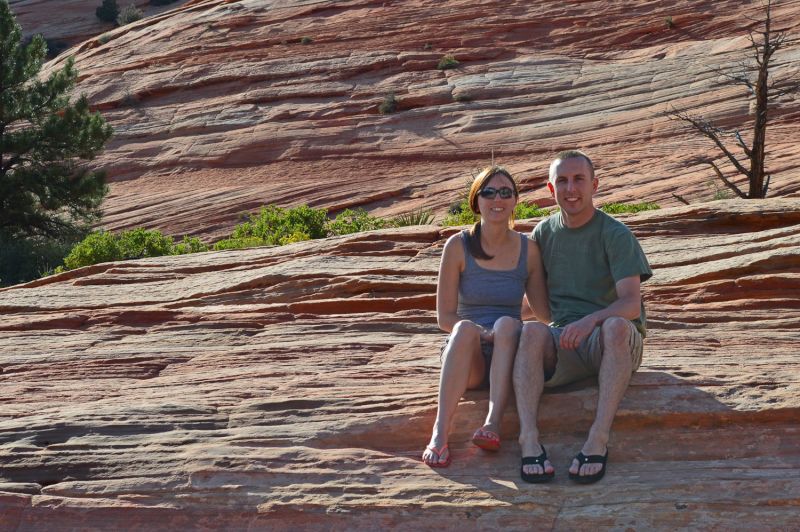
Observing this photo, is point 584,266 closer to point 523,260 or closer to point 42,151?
point 523,260

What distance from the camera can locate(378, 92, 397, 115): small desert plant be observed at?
23.6 meters

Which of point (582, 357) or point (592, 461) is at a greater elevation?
point (582, 357)

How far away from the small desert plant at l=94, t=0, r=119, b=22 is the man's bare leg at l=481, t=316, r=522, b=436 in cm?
3590

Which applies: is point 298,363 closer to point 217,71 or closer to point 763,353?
point 763,353

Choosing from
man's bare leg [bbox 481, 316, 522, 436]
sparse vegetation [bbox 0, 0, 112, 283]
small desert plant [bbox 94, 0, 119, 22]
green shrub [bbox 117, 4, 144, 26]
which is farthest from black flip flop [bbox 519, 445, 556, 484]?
→ small desert plant [bbox 94, 0, 119, 22]

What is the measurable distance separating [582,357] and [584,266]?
42 centimetres

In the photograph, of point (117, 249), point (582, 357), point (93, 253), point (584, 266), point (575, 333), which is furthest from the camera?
point (117, 249)

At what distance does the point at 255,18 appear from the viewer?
29.1 meters

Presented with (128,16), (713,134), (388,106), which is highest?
(128,16)

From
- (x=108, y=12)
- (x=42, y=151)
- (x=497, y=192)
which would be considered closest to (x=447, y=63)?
(x=42, y=151)

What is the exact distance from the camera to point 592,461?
4375 mm

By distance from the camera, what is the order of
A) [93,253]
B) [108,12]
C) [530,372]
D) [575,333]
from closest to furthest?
1. [575,333]
2. [530,372]
3. [93,253]
4. [108,12]

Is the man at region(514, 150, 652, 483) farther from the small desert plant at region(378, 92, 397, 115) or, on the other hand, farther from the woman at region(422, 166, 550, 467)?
the small desert plant at region(378, 92, 397, 115)

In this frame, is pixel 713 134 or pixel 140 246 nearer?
pixel 140 246
